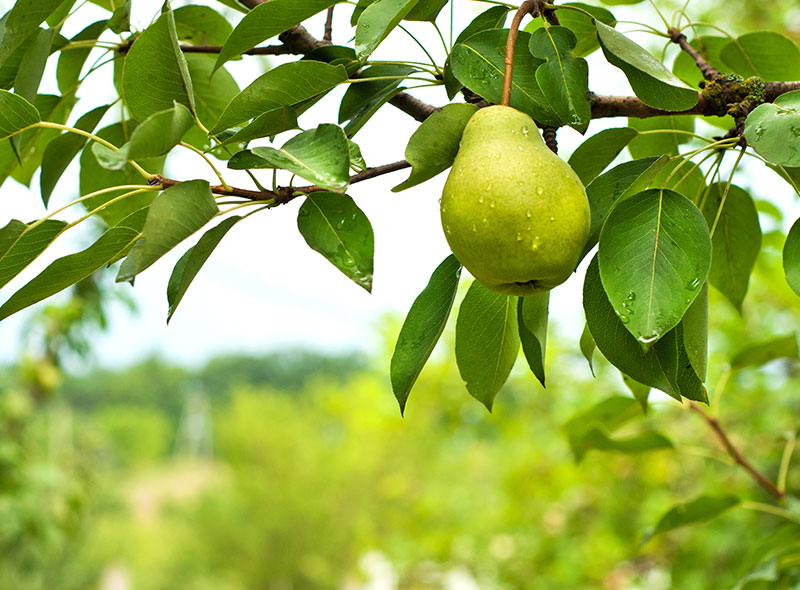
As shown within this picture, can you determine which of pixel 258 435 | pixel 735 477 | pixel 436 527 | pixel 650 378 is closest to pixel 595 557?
pixel 735 477

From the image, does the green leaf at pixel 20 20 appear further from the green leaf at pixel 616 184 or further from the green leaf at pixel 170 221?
the green leaf at pixel 616 184

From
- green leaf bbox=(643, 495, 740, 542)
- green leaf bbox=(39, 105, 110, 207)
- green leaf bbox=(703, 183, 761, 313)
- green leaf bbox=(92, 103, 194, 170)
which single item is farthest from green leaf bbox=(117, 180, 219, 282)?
green leaf bbox=(643, 495, 740, 542)

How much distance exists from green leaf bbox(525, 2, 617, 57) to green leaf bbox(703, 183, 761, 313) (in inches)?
5.2

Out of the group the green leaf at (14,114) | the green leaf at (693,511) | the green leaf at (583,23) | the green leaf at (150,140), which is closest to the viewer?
the green leaf at (150,140)

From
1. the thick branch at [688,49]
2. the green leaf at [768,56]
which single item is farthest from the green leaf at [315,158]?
the green leaf at [768,56]

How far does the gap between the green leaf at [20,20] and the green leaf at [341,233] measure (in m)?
0.19

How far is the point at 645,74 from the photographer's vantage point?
361mm

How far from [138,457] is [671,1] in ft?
48.6

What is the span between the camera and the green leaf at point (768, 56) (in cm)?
59

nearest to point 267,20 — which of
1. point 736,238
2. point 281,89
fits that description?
point 281,89

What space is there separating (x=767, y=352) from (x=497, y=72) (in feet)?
1.63

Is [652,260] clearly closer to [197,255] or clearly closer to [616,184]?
[616,184]

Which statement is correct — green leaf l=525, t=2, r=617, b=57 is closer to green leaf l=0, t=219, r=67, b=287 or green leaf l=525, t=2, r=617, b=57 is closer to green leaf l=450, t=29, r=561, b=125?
green leaf l=450, t=29, r=561, b=125

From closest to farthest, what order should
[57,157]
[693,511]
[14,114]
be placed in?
[14,114]
[57,157]
[693,511]
